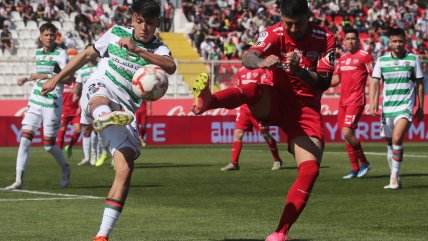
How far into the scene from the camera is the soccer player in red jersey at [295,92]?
385 inches

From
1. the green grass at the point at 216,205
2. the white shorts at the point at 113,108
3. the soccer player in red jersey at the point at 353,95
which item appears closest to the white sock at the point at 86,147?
the green grass at the point at 216,205

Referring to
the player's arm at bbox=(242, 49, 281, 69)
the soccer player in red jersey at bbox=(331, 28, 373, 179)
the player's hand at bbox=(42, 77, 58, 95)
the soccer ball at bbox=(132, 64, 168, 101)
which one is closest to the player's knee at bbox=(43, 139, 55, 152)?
the soccer player in red jersey at bbox=(331, 28, 373, 179)

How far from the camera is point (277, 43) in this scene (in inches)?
395

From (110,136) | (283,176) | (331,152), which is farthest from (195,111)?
(331,152)

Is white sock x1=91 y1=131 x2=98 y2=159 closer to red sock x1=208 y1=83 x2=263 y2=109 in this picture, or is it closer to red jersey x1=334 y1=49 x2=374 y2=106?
red jersey x1=334 y1=49 x2=374 y2=106

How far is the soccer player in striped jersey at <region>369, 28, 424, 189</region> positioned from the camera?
1725 centimetres

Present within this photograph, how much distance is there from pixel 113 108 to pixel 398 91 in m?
8.64

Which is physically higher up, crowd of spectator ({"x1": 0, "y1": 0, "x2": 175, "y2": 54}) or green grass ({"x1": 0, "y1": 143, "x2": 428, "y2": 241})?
green grass ({"x1": 0, "y1": 143, "x2": 428, "y2": 241})

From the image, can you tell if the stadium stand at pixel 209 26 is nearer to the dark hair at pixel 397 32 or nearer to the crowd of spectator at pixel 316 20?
the crowd of spectator at pixel 316 20

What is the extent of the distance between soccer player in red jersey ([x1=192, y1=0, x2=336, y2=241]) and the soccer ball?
0.48 meters

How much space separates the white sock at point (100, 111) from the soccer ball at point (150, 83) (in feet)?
1.00

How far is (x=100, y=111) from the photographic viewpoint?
9727 mm

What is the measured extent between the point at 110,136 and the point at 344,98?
11.0 m

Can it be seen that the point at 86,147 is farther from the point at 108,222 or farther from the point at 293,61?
the point at 293,61
